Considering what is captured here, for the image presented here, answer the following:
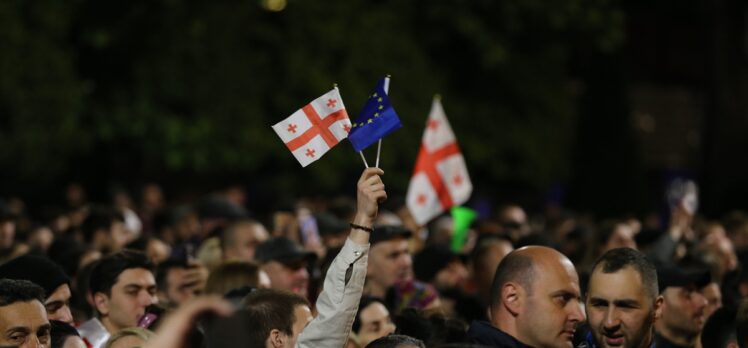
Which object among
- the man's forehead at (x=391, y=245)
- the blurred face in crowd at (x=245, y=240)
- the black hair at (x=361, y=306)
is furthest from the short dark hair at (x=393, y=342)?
the blurred face in crowd at (x=245, y=240)

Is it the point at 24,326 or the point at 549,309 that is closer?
the point at 549,309

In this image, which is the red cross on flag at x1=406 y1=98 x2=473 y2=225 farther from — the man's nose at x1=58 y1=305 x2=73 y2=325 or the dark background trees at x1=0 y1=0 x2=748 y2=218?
the dark background trees at x1=0 y1=0 x2=748 y2=218

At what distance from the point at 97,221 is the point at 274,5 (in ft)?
30.5

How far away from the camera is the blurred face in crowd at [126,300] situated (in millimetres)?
9328

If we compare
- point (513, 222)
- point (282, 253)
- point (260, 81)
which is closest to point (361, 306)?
point (282, 253)

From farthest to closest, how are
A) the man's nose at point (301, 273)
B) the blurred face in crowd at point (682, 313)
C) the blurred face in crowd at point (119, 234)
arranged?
the blurred face in crowd at point (119, 234) < the man's nose at point (301, 273) < the blurred face in crowd at point (682, 313)

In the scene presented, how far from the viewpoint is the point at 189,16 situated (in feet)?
77.0

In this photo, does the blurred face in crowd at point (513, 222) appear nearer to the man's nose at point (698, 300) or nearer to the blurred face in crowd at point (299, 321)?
the man's nose at point (698, 300)

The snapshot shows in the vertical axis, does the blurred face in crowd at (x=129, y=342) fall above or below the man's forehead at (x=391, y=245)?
above

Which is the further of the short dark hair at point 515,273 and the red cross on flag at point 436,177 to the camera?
the red cross on flag at point 436,177

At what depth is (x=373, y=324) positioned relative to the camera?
357 inches

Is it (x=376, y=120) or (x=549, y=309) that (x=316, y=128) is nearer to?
(x=376, y=120)

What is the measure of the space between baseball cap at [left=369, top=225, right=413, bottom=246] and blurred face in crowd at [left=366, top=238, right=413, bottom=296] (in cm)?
5

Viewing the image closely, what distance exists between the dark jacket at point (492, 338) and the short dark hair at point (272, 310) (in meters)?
1.07
